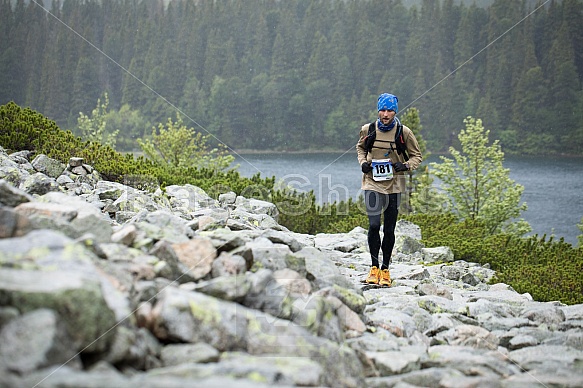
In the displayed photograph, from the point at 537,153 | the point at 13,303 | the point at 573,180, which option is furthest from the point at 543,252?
the point at 537,153

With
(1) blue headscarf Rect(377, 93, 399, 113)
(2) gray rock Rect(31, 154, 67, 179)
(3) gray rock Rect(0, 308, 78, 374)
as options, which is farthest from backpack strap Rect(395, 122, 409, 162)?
(2) gray rock Rect(31, 154, 67, 179)

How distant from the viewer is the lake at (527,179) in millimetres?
52759

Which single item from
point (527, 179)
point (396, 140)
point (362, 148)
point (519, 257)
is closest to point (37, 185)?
point (362, 148)

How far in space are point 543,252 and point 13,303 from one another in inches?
532

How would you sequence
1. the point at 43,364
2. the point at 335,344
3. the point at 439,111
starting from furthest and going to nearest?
1. the point at 439,111
2. the point at 335,344
3. the point at 43,364

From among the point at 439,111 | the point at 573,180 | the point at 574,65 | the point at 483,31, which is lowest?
the point at 573,180

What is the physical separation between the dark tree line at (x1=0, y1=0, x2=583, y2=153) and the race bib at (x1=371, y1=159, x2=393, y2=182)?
92.2 m

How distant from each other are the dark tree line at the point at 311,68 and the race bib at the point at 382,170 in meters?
92.2

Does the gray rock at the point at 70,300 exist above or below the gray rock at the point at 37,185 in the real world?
below

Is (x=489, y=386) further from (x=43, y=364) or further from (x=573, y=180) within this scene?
(x=573, y=180)

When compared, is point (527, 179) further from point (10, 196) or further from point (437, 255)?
point (10, 196)

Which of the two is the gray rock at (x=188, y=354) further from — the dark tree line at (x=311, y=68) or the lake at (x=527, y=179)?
the dark tree line at (x=311, y=68)

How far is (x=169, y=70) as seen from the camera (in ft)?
398

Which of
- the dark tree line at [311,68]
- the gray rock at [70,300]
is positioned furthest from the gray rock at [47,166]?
the dark tree line at [311,68]
